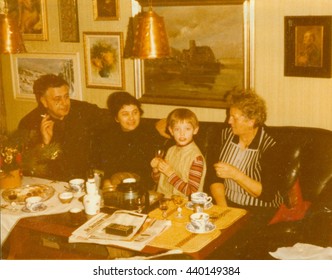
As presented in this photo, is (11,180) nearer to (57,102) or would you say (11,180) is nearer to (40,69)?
(57,102)

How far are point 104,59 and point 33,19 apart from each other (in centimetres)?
64

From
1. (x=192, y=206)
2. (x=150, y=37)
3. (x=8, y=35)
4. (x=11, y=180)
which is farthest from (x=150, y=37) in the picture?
(x=11, y=180)

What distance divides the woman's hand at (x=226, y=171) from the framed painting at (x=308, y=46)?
0.78 meters

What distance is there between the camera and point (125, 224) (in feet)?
6.75

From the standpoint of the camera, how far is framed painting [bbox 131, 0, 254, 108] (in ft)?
9.92

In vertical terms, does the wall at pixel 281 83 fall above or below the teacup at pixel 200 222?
above

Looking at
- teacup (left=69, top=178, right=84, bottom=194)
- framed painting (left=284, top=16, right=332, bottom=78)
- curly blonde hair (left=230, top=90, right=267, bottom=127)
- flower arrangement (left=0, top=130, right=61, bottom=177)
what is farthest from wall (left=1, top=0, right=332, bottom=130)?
teacup (left=69, top=178, right=84, bottom=194)

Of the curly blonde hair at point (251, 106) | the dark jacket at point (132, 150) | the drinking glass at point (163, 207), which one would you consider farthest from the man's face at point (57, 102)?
the drinking glass at point (163, 207)

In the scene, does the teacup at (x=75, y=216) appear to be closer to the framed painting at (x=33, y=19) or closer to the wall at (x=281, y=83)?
the wall at (x=281, y=83)

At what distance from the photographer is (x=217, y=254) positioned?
2055mm

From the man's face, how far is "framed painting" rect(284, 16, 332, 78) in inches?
53.9

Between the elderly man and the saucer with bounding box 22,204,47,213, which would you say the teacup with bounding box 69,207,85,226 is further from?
the elderly man

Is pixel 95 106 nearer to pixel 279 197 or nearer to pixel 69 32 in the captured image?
pixel 69 32

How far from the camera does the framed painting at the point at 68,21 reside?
3.53 meters
